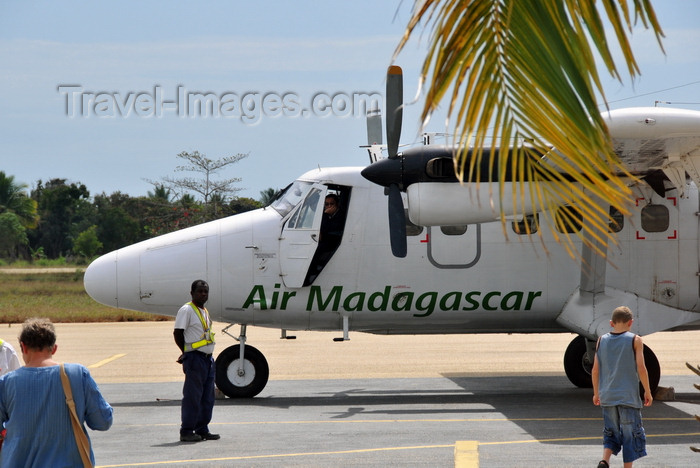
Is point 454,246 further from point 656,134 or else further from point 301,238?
point 656,134

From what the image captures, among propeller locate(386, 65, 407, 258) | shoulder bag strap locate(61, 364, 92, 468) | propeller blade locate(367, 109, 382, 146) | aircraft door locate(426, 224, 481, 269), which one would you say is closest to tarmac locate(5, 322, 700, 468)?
aircraft door locate(426, 224, 481, 269)

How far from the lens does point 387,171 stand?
10422 mm

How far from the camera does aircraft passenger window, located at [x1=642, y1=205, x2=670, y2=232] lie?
12547 millimetres

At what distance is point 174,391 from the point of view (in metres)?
14.0

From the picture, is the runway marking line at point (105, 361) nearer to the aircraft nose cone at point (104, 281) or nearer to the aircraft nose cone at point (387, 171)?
the aircraft nose cone at point (104, 281)

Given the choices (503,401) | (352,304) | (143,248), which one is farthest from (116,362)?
(503,401)

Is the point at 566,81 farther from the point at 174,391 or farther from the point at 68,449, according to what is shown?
the point at 174,391

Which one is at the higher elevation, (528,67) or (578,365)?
(528,67)

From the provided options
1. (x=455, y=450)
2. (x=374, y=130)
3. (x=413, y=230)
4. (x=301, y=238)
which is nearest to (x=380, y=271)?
(x=413, y=230)

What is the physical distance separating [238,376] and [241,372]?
0.08m

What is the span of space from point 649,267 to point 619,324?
19.0 feet

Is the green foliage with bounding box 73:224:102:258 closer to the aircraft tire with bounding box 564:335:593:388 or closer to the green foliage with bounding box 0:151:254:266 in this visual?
the green foliage with bounding box 0:151:254:266

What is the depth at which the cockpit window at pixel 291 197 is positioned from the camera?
12.5 meters

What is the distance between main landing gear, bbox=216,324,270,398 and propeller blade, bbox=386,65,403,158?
147 inches
